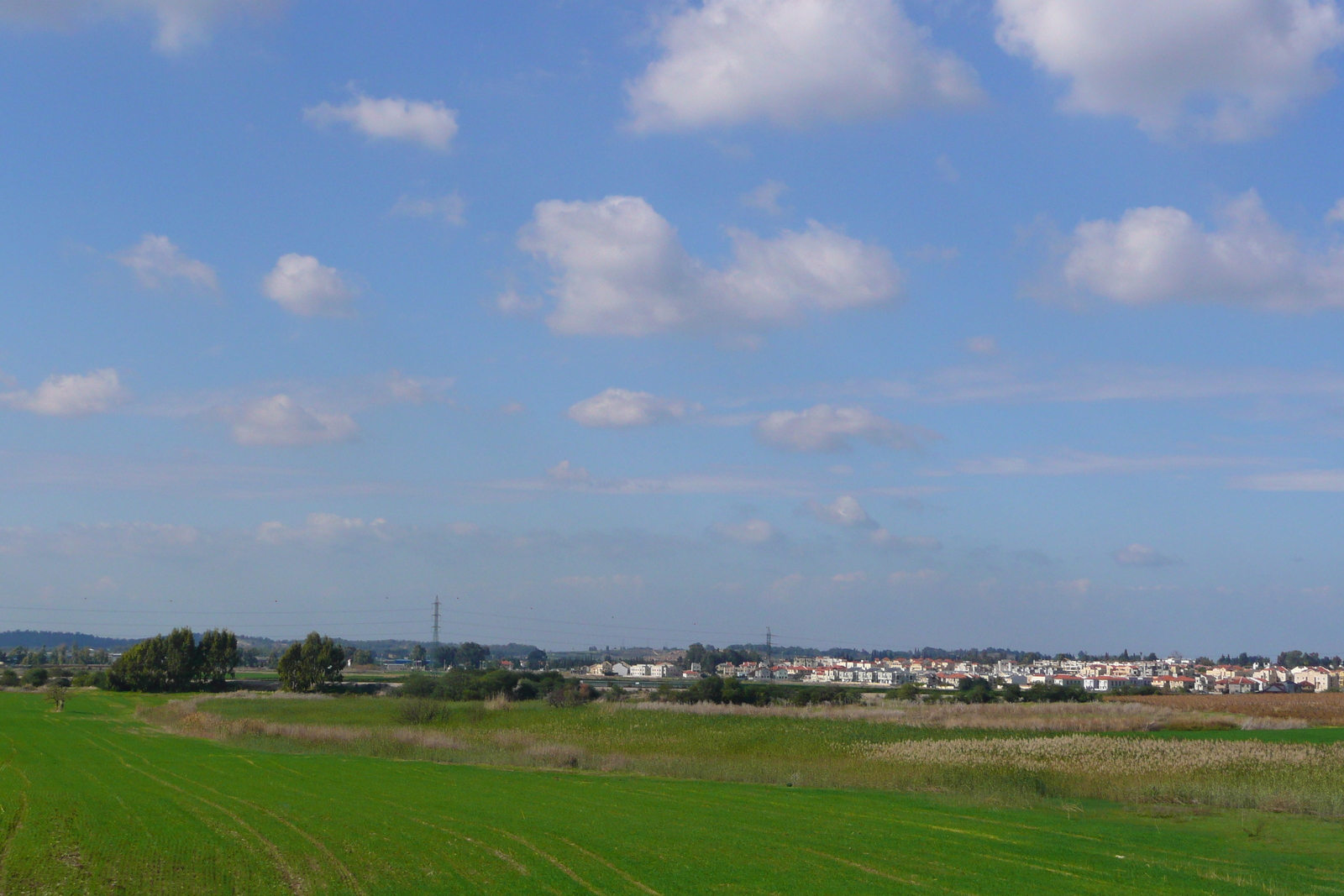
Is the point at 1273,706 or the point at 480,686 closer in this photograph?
the point at 1273,706

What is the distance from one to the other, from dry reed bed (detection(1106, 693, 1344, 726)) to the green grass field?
162ft

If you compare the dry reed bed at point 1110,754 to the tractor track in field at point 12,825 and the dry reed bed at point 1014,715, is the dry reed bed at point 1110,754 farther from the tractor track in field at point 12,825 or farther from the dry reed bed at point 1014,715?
the tractor track in field at point 12,825

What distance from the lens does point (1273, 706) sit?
7844 centimetres

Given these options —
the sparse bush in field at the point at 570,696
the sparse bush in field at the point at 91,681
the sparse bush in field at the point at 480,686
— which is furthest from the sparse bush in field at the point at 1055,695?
the sparse bush in field at the point at 91,681

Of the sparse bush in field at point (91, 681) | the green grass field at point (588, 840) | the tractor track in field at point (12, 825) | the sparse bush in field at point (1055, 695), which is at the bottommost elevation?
the sparse bush in field at point (1055, 695)

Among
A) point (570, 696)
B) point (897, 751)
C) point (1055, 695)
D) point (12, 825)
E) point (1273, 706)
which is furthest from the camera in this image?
point (1055, 695)

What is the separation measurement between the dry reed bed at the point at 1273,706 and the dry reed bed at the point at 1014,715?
3089mm

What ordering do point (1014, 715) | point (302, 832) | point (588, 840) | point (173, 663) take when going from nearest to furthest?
point (302, 832) → point (588, 840) → point (1014, 715) → point (173, 663)

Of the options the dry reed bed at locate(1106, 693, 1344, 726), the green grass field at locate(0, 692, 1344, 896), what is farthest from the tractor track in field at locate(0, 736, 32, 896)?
the dry reed bed at locate(1106, 693, 1344, 726)

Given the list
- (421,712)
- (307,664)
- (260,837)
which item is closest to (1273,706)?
(421,712)

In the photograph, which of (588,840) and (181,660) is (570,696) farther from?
(588,840)

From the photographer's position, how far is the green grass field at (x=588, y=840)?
16469mm

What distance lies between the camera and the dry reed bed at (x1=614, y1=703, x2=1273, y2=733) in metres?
63.0

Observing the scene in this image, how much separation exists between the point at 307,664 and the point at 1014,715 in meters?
78.2
